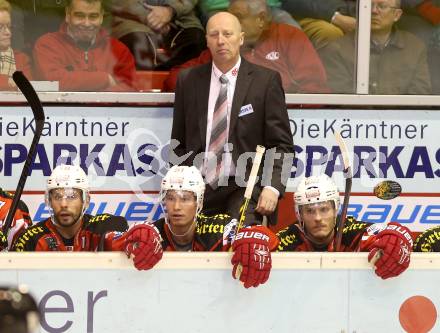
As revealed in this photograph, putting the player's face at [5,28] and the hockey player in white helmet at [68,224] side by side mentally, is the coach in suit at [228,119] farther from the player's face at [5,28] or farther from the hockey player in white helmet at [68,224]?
the player's face at [5,28]

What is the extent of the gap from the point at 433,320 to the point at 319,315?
485 millimetres

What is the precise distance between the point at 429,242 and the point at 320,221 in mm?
545

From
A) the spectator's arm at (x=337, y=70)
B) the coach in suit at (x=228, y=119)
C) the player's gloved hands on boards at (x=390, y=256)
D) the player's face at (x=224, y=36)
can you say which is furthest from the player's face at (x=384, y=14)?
the player's gloved hands on boards at (x=390, y=256)

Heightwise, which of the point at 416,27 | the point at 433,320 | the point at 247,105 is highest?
the point at 416,27

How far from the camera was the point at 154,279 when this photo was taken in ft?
15.0

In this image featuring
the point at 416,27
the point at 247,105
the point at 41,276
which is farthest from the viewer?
the point at 416,27

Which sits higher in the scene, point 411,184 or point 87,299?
point 411,184

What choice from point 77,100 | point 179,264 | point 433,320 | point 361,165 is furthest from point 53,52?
point 433,320

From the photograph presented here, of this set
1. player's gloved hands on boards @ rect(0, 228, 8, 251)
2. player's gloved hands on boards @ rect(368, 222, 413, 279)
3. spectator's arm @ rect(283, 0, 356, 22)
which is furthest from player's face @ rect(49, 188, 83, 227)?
spectator's arm @ rect(283, 0, 356, 22)

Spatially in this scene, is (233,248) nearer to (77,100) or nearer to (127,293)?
(127,293)

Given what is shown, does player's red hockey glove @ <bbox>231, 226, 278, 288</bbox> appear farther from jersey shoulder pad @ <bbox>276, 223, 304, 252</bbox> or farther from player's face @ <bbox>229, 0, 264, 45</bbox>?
player's face @ <bbox>229, 0, 264, 45</bbox>

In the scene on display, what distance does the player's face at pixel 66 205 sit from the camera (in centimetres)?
558

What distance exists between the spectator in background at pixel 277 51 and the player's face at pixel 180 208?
127 cm

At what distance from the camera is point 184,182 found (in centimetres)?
545
